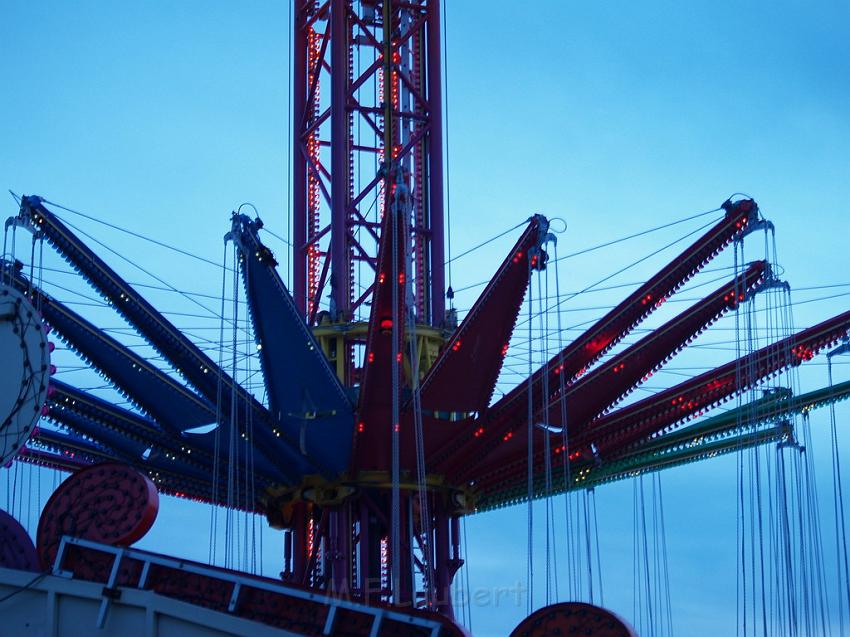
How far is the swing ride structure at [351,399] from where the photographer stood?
22.8 m

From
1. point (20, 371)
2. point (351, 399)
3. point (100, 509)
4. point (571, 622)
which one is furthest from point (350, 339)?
point (571, 622)

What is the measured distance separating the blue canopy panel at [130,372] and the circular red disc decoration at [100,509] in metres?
6.30

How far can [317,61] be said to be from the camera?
34469mm

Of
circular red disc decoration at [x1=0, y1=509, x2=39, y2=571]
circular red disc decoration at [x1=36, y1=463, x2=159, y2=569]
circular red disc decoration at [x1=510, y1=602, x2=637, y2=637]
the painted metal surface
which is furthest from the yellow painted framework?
circular red disc decoration at [x1=510, y1=602, x2=637, y2=637]

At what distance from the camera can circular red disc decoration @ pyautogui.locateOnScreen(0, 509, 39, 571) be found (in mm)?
23438

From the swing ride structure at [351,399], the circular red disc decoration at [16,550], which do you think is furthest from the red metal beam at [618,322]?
the circular red disc decoration at [16,550]

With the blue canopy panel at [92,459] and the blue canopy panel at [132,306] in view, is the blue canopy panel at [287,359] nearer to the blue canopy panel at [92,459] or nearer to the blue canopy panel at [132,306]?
the blue canopy panel at [132,306]

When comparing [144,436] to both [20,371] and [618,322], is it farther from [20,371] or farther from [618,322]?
[618,322]

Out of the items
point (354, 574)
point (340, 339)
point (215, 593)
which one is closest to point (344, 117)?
point (340, 339)

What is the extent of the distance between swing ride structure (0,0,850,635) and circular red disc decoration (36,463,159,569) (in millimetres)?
34

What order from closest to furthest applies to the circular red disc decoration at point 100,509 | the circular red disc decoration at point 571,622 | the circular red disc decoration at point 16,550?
the circular red disc decoration at point 571,622 → the circular red disc decoration at point 100,509 → the circular red disc decoration at point 16,550

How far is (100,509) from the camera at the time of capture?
22.9 m

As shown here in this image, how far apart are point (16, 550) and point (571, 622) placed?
816 cm

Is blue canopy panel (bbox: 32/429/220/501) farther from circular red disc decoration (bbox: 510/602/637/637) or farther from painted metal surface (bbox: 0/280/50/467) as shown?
circular red disc decoration (bbox: 510/602/637/637)
